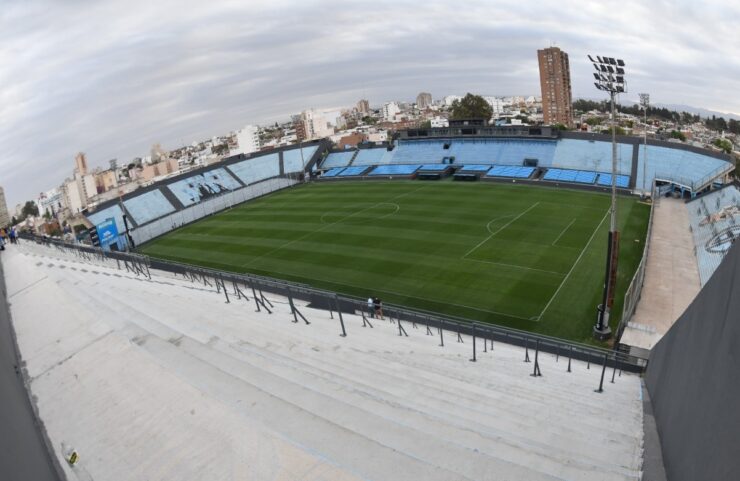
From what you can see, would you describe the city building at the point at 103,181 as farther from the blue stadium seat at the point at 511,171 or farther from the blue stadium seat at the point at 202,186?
the blue stadium seat at the point at 511,171

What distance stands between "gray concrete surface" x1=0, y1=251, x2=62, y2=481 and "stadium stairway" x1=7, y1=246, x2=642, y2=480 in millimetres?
357

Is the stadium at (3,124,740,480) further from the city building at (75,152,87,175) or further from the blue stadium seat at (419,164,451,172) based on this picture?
the city building at (75,152,87,175)

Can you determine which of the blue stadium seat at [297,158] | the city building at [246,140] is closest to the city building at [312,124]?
the city building at [246,140]

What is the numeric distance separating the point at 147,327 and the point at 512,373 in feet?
29.6

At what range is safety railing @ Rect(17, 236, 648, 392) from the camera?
13828 mm

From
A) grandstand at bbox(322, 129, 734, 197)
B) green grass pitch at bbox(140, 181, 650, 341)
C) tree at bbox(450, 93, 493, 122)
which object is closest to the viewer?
green grass pitch at bbox(140, 181, 650, 341)

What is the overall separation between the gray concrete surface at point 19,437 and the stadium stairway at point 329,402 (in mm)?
357

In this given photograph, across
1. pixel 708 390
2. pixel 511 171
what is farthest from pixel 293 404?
pixel 511 171

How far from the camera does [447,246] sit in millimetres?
30469

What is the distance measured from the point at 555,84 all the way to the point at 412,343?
416 ft

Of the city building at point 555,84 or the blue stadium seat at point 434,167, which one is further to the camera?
the city building at point 555,84

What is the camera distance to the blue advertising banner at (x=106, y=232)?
1484 inches

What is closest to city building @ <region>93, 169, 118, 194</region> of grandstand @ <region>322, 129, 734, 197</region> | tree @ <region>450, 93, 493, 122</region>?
grandstand @ <region>322, 129, 734, 197</region>

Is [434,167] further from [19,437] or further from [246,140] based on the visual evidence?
[246,140]
